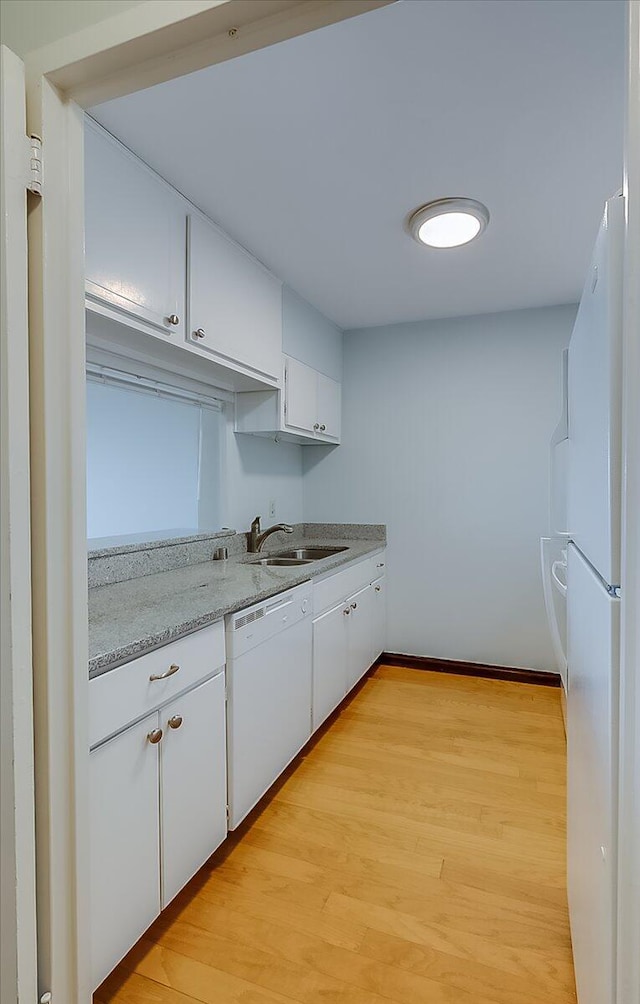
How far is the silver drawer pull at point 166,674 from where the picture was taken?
52.0 inches

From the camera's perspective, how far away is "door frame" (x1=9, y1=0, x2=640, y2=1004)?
0.77 meters

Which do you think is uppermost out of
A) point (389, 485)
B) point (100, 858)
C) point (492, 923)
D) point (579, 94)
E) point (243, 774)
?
point (579, 94)

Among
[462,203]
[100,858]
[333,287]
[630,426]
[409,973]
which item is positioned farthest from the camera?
[333,287]

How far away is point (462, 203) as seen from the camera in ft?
6.51

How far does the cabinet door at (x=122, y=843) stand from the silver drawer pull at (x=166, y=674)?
0.10m

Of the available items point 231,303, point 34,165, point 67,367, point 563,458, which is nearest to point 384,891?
point 563,458

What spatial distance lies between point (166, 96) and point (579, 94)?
1.16m

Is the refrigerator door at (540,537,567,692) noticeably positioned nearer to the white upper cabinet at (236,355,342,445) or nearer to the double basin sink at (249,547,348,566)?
the double basin sink at (249,547,348,566)

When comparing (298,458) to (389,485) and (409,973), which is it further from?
(409,973)

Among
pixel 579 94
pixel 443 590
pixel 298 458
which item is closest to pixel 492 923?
pixel 443 590

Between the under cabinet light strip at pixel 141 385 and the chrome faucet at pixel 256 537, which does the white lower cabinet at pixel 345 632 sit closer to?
the chrome faucet at pixel 256 537

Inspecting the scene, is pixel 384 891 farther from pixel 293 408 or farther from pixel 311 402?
pixel 311 402

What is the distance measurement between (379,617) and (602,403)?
284 cm

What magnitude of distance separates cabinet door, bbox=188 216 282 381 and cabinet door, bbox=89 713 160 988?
1437 millimetres
